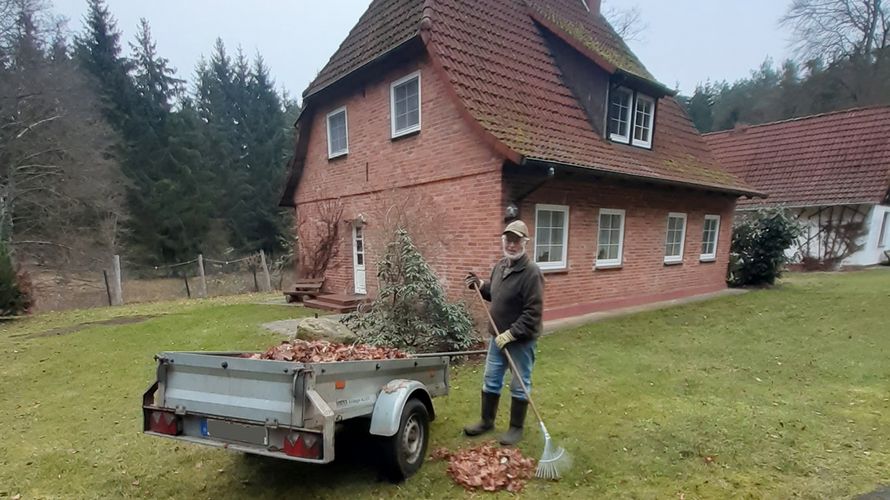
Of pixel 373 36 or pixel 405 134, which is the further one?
pixel 373 36

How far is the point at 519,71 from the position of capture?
8852mm

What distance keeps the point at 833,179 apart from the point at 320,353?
23.2 metres

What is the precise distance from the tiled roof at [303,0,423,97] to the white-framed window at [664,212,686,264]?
788cm

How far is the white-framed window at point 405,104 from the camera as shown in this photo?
8938 mm

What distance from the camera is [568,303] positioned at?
8.66 meters

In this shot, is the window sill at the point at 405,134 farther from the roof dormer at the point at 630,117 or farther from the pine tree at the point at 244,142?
the pine tree at the point at 244,142

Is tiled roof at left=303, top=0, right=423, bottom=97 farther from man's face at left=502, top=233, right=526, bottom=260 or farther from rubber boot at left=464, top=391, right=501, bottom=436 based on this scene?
rubber boot at left=464, top=391, right=501, bottom=436

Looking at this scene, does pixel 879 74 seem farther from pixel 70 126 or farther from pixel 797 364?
pixel 70 126

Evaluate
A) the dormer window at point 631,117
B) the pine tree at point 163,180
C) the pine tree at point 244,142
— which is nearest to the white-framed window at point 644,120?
the dormer window at point 631,117

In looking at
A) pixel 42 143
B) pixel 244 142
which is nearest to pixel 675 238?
pixel 42 143

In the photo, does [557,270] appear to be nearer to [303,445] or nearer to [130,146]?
[303,445]

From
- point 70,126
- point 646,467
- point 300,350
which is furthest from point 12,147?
point 646,467

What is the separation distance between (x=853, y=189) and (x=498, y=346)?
21.3m

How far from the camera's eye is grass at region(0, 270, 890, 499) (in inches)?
124
